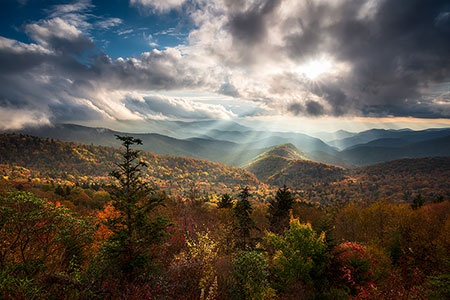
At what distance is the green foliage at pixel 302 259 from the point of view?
2217 cm

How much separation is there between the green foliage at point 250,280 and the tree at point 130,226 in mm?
6974

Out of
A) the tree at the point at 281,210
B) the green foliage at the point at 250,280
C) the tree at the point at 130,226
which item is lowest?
the tree at the point at 281,210

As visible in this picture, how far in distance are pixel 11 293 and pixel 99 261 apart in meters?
5.34

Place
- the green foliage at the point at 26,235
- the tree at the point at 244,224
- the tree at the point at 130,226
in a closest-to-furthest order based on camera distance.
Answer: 1. the green foliage at the point at 26,235
2. the tree at the point at 130,226
3. the tree at the point at 244,224

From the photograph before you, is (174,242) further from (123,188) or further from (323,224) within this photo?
(323,224)

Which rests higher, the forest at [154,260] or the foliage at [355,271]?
the forest at [154,260]

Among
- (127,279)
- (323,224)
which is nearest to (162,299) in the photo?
(127,279)

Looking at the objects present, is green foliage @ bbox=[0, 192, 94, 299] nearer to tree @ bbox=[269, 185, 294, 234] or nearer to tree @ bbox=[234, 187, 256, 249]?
tree @ bbox=[234, 187, 256, 249]

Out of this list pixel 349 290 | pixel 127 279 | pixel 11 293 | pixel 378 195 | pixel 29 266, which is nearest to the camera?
pixel 11 293

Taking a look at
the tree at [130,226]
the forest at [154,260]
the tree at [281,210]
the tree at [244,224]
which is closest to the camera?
the forest at [154,260]

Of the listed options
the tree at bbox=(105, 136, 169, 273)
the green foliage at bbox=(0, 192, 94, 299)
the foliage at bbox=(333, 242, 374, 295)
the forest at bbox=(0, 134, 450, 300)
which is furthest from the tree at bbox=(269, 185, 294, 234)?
the green foliage at bbox=(0, 192, 94, 299)

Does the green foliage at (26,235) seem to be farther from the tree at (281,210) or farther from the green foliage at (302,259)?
the tree at (281,210)

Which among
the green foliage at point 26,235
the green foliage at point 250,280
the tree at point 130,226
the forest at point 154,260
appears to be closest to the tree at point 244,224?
the forest at point 154,260

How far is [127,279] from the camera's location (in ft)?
46.3
